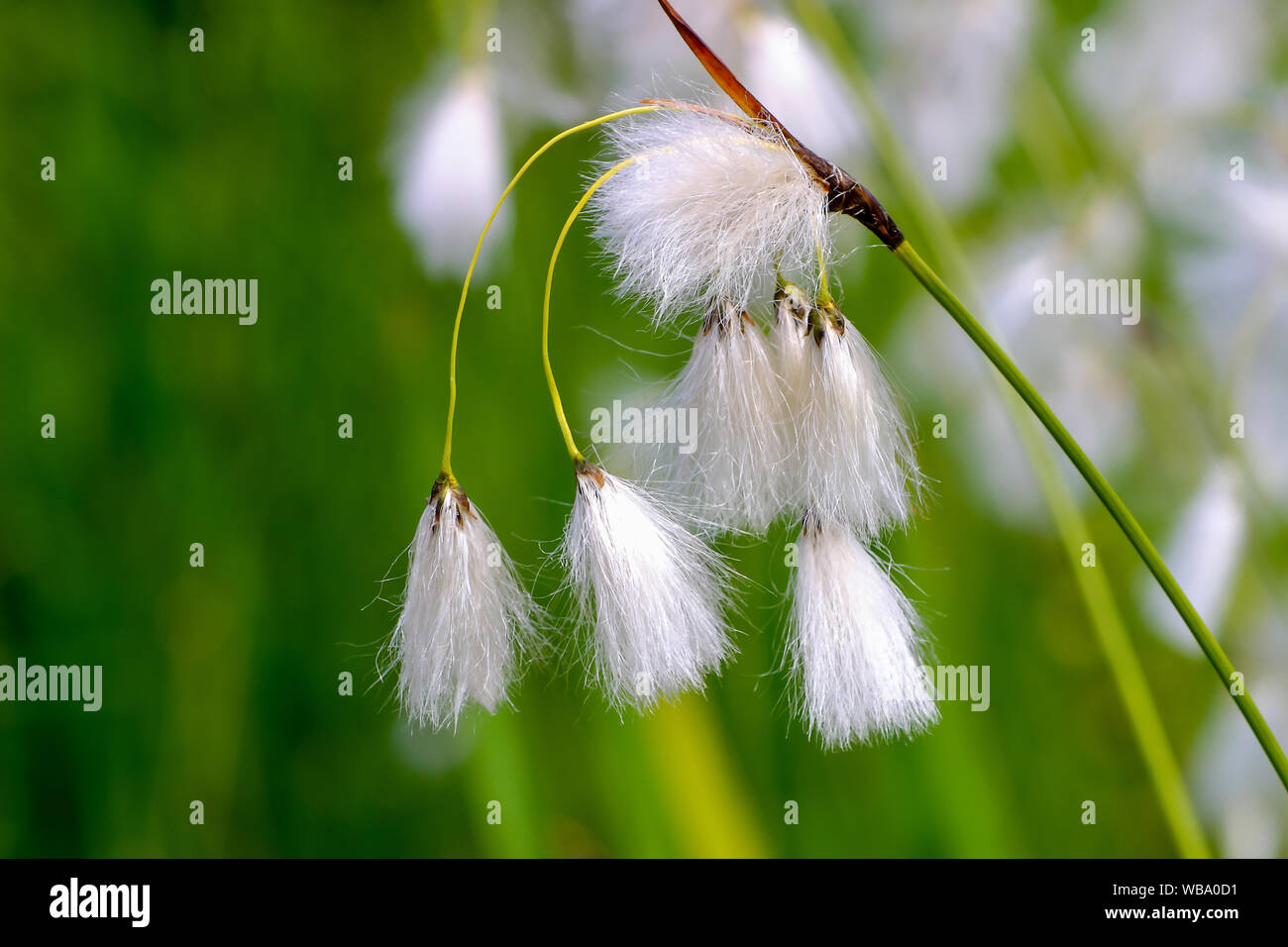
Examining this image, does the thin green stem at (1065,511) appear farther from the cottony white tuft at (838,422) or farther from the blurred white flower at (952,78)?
the cottony white tuft at (838,422)

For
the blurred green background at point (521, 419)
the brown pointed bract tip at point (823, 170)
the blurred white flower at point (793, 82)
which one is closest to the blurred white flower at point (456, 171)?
the blurred green background at point (521, 419)

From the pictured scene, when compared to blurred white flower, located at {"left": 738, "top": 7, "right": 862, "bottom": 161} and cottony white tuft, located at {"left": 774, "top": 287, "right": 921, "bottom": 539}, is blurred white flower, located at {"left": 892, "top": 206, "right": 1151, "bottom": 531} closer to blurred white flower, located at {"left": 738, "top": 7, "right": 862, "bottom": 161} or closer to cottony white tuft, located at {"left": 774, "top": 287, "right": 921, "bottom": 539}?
blurred white flower, located at {"left": 738, "top": 7, "right": 862, "bottom": 161}

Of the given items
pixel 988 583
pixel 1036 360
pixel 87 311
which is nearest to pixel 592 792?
pixel 988 583

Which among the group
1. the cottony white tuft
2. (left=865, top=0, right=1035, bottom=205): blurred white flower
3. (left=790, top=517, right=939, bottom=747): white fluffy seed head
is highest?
(left=865, top=0, right=1035, bottom=205): blurred white flower

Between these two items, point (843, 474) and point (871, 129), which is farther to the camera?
point (871, 129)

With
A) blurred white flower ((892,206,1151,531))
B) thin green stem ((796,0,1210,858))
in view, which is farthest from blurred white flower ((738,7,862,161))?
blurred white flower ((892,206,1151,531))

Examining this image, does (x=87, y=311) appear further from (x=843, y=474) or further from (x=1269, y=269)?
(x=1269, y=269)
